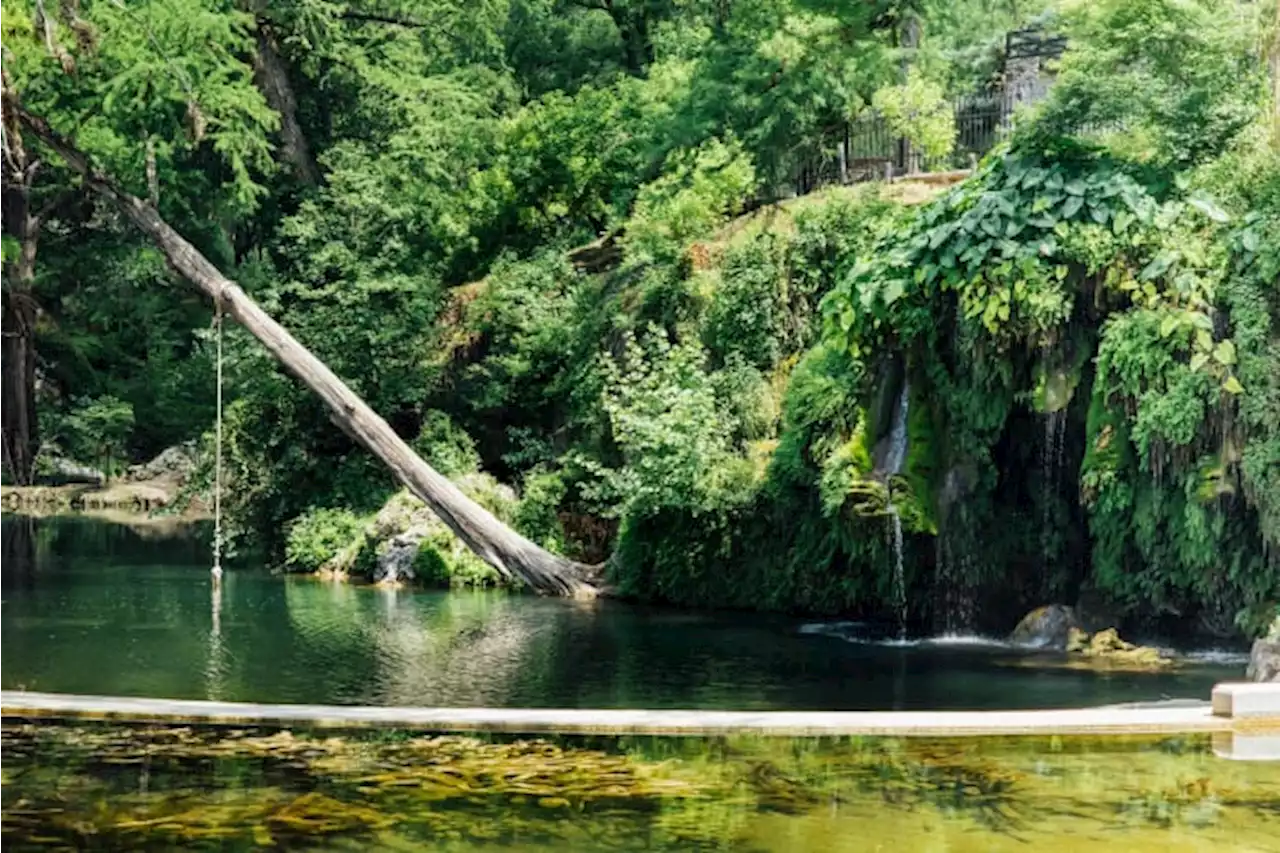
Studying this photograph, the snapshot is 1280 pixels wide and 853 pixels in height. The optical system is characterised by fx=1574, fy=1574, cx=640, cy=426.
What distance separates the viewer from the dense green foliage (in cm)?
1684

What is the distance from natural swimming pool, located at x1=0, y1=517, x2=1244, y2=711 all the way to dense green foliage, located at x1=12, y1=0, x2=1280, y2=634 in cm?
153

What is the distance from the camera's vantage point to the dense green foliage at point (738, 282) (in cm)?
1684

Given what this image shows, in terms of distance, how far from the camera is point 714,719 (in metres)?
11.4

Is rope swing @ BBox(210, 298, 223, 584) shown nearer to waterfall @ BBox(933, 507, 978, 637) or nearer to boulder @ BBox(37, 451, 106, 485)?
waterfall @ BBox(933, 507, 978, 637)

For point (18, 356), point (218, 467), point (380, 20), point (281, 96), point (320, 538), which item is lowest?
point (320, 538)

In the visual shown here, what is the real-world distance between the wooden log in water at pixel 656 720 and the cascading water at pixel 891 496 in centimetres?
675

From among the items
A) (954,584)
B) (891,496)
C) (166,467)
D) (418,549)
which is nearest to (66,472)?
(166,467)

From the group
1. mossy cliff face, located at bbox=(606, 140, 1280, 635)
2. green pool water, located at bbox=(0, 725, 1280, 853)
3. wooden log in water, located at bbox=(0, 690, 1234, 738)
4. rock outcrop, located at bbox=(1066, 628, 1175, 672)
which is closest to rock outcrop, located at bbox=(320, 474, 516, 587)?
mossy cliff face, located at bbox=(606, 140, 1280, 635)

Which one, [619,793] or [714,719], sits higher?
[714,719]

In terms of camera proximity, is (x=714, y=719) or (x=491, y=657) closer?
(x=714, y=719)

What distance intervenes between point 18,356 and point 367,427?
1970 centimetres

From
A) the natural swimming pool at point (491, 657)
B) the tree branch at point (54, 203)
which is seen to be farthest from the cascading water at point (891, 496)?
the tree branch at point (54, 203)

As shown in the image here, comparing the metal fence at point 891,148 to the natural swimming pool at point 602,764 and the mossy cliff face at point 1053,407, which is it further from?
the natural swimming pool at point 602,764

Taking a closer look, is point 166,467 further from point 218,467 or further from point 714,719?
point 714,719
